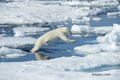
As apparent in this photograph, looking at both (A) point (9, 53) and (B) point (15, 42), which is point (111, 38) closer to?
(B) point (15, 42)

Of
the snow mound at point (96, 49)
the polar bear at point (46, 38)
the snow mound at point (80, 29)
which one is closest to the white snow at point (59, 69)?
the snow mound at point (96, 49)

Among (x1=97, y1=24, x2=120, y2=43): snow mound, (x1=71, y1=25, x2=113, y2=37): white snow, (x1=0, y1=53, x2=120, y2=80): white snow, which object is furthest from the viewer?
(x1=71, y1=25, x2=113, y2=37): white snow

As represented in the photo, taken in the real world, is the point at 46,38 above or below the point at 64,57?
above

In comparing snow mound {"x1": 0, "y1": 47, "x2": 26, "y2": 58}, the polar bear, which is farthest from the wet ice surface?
the polar bear

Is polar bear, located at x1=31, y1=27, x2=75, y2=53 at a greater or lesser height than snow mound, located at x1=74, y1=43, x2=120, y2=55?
greater

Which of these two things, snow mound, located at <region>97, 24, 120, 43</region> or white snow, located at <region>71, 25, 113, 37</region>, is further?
white snow, located at <region>71, 25, 113, 37</region>

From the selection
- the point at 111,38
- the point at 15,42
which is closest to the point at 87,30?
the point at 111,38


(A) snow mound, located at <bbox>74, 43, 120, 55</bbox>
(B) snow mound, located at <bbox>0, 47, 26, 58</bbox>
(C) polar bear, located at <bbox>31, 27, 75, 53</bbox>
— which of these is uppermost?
(C) polar bear, located at <bbox>31, 27, 75, 53</bbox>

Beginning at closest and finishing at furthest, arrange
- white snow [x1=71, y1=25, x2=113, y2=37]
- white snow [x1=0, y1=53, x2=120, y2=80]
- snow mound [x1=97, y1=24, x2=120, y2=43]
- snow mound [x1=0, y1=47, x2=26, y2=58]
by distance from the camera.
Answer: white snow [x1=0, y1=53, x2=120, y2=80]
snow mound [x1=0, y1=47, x2=26, y2=58]
snow mound [x1=97, y1=24, x2=120, y2=43]
white snow [x1=71, y1=25, x2=113, y2=37]

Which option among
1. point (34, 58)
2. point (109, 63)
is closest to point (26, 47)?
point (34, 58)

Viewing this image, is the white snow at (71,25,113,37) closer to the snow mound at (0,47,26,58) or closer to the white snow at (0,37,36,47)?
the white snow at (0,37,36,47)

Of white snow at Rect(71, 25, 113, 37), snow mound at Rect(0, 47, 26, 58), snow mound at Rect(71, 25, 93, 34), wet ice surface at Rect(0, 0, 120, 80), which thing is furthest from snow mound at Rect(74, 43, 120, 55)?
snow mound at Rect(71, 25, 93, 34)

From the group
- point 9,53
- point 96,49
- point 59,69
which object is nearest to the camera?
point 59,69

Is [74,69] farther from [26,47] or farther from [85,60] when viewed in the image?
[26,47]
